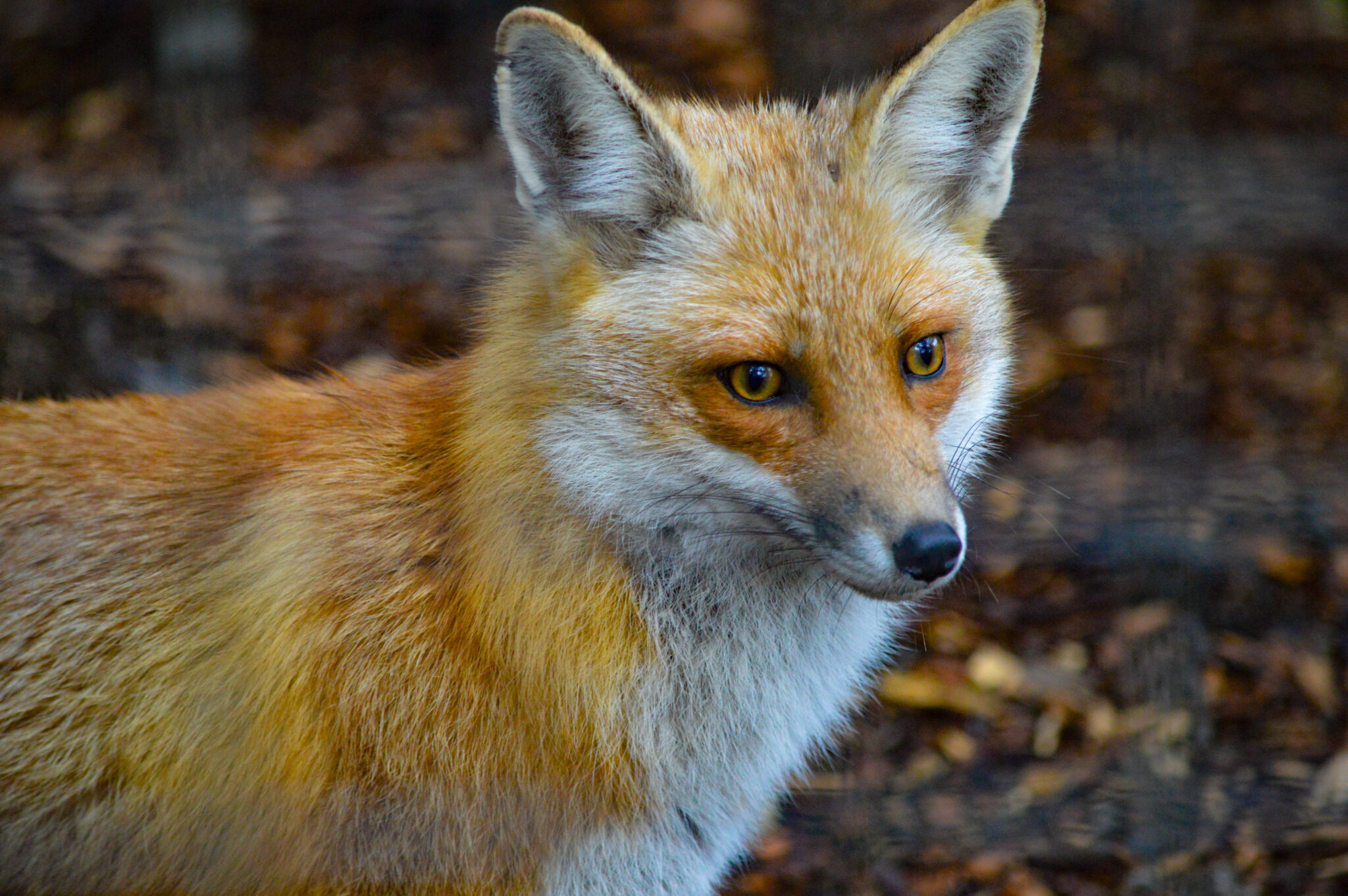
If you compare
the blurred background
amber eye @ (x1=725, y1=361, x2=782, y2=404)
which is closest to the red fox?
amber eye @ (x1=725, y1=361, x2=782, y2=404)

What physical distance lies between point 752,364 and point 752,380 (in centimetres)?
3

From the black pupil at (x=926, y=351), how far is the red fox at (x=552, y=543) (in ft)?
0.07

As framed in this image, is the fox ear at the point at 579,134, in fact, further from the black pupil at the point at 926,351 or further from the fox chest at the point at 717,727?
the fox chest at the point at 717,727

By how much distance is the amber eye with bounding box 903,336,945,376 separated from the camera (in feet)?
7.21

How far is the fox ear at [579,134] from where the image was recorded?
6.51ft

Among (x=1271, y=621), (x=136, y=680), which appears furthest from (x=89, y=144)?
(x=1271, y=621)

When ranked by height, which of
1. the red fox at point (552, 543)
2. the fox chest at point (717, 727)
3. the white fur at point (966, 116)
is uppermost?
the white fur at point (966, 116)

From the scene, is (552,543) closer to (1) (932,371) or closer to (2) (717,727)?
(2) (717,727)

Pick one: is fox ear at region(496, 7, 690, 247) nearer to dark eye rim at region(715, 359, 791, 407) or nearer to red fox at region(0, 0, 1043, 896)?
red fox at region(0, 0, 1043, 896)

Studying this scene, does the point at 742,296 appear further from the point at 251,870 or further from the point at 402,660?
the point at 251,870

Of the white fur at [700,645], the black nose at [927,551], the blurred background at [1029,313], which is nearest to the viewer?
the black nose at [927,551]

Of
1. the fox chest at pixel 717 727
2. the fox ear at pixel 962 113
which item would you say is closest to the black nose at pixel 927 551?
the fox chest at pixel 717 727

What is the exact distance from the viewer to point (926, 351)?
223 centimetres

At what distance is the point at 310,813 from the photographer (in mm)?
2078
